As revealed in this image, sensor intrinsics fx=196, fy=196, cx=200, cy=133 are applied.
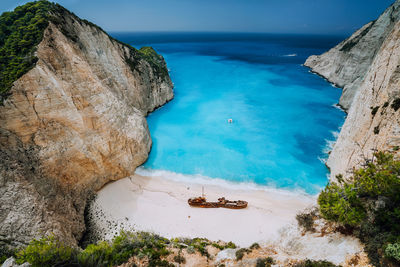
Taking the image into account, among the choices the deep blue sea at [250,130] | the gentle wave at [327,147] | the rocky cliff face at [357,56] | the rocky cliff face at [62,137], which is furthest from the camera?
the rocky cliff face at [357,56]

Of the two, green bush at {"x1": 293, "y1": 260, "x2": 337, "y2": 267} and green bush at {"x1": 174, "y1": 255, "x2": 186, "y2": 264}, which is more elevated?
green bush at {"x1": 293, "y1": 260, "x2": 337, "y2": 267}

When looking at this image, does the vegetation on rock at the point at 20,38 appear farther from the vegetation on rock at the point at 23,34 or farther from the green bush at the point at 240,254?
the green bush at the point at 240,254

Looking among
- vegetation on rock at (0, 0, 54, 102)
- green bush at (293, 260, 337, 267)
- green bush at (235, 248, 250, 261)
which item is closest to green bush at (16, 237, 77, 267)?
green bush at (235, 248, 250, 261)

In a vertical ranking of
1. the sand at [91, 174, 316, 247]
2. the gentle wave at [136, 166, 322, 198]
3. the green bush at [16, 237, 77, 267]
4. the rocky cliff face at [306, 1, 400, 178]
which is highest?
the rocky cliff face at [306, 1, 400, 178]

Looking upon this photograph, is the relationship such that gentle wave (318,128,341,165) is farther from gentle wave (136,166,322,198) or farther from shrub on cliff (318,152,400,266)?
Answer: shrub on cliff (318,152,400,266)

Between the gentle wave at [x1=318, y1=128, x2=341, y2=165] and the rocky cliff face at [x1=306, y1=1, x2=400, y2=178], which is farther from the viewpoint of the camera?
the gentle wave at [x1=318, y1=128, x2=341, y2=165]

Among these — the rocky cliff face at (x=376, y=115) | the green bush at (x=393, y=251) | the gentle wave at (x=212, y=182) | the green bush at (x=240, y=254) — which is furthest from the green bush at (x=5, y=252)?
the rocky cliff face at (x=376, y=115)

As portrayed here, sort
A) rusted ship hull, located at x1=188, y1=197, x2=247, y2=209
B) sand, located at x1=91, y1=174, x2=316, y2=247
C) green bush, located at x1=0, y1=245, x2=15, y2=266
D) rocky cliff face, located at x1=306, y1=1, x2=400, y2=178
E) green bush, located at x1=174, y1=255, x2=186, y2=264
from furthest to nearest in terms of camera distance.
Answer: rusted ship hull, located at x1=188, y1=197, x2=247, y2=209, sand, located at x1=91, y1=174, x2=316, y2=247, rocky cliff face, located at x1=306, y1=1, x2=400, y2=178, green bush, located at x1=174, y1=255, x2=186, y2=264, green bush, located at x1=0, y1=245, x2=15, y2=266
